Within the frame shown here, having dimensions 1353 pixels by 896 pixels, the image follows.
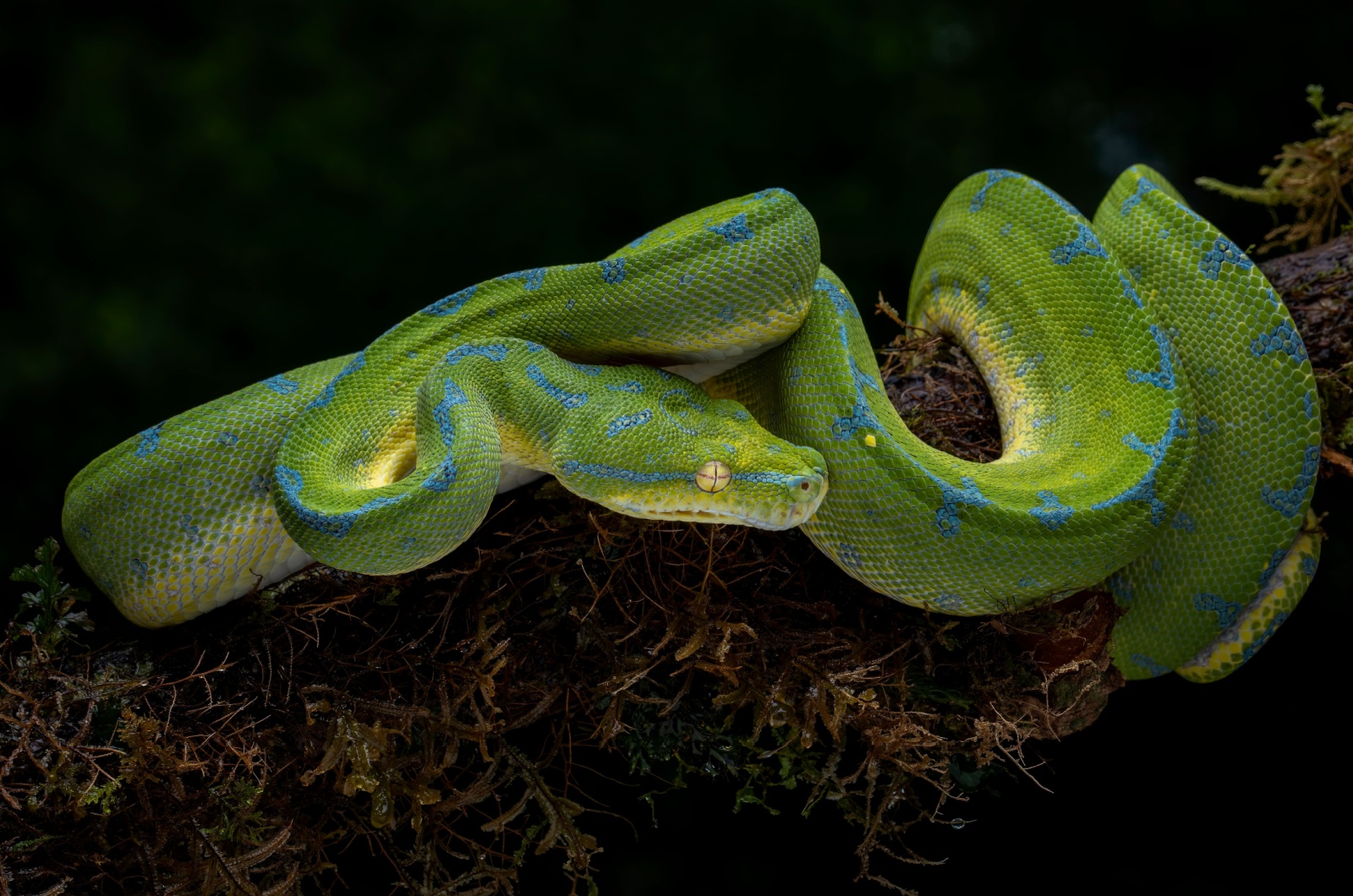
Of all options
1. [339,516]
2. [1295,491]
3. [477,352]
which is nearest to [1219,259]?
[1295,491]

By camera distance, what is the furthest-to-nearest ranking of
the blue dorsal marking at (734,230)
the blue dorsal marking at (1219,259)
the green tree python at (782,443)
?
the blue dorsal marking at (1219,259) → the blue dorsal marking at (734,230) → the green tree python at (782,443)

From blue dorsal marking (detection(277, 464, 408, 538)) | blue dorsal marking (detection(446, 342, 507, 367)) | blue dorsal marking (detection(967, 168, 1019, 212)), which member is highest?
blue dorsal marking (detection(967, 168, 1019, 212))

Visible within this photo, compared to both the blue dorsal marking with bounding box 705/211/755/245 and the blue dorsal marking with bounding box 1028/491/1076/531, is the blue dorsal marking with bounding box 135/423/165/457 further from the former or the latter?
the blue dorsal marking with bounding box 1028/491/1076/531

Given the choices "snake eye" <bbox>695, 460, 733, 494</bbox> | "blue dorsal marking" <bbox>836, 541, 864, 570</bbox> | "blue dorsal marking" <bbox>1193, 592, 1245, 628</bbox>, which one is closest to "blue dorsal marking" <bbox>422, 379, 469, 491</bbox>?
"snake eye" <bbox>695, 460, 733, 494</bbox>

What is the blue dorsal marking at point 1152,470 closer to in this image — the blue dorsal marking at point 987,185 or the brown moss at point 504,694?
the brown moss at point 504,694

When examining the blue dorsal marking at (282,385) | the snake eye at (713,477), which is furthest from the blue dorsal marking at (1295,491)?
the blue dorsal marking at (282,385)

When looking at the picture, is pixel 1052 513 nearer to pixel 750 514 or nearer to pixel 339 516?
pixel 750 514
